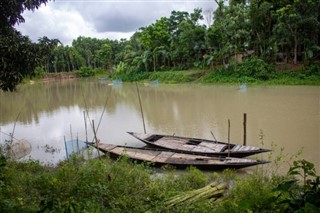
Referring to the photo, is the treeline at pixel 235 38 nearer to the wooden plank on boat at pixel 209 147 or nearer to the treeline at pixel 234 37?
the treeline at pixel 234 37

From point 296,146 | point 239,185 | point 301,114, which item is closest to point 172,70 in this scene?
point 301,114

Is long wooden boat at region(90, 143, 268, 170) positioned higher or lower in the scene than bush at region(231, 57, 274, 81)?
lower

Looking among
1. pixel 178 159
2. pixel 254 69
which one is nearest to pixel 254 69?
pixel 254 69

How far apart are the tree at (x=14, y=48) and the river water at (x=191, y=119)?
184 inches

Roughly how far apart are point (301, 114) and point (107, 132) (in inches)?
316

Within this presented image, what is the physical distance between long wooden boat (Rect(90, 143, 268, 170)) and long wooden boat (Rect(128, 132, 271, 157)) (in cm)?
32

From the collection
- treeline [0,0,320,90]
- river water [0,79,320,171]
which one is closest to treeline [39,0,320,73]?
treeline [0,0,320,90]

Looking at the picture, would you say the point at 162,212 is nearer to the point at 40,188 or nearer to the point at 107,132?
the point at 40,188

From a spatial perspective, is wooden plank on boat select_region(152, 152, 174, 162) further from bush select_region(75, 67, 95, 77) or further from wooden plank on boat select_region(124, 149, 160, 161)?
bush select_region(75, 67, 95, 77)

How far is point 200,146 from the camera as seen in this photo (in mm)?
8242

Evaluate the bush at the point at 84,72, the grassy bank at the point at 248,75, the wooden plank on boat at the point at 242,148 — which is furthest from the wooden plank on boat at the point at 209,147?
the bush at the point at 84,72

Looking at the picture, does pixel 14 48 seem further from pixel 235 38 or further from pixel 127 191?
pixel 235 38

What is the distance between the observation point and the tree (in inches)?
170

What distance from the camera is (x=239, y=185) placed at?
482cm
